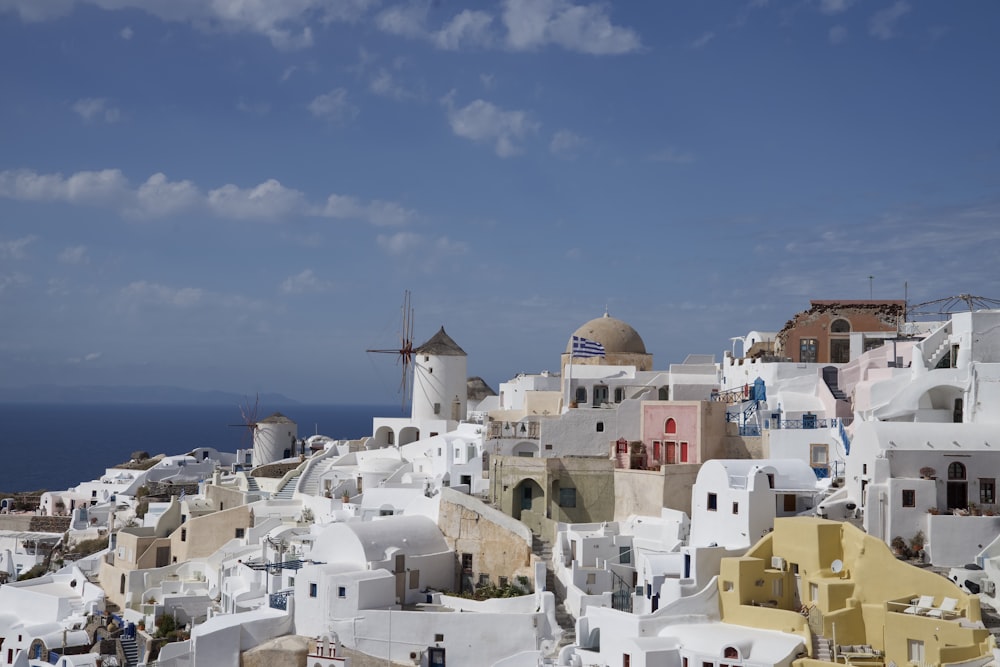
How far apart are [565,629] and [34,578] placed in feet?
75.9

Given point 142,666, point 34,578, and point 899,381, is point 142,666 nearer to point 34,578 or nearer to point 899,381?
point 34,578

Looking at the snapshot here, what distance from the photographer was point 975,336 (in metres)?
29.6

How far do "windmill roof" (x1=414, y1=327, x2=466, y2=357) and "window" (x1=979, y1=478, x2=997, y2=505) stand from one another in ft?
93.1

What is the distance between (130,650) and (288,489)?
39.5 feet

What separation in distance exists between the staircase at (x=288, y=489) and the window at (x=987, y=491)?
26.2m

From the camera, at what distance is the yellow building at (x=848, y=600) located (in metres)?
20.7

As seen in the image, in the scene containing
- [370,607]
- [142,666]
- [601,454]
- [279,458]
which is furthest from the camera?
[279,458]

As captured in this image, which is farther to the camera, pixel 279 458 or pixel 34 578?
pixel 279 458

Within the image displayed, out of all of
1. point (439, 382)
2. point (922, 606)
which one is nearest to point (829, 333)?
point (439, 382)

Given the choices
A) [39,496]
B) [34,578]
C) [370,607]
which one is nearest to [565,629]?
[370,607]

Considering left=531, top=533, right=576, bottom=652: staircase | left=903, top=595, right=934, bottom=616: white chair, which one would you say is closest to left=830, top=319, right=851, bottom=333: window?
left=531, top=533, right=576, bottom=652: staircase

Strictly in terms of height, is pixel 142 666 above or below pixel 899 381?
below

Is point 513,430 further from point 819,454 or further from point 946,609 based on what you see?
point 946,609

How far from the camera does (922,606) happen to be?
21.5m
